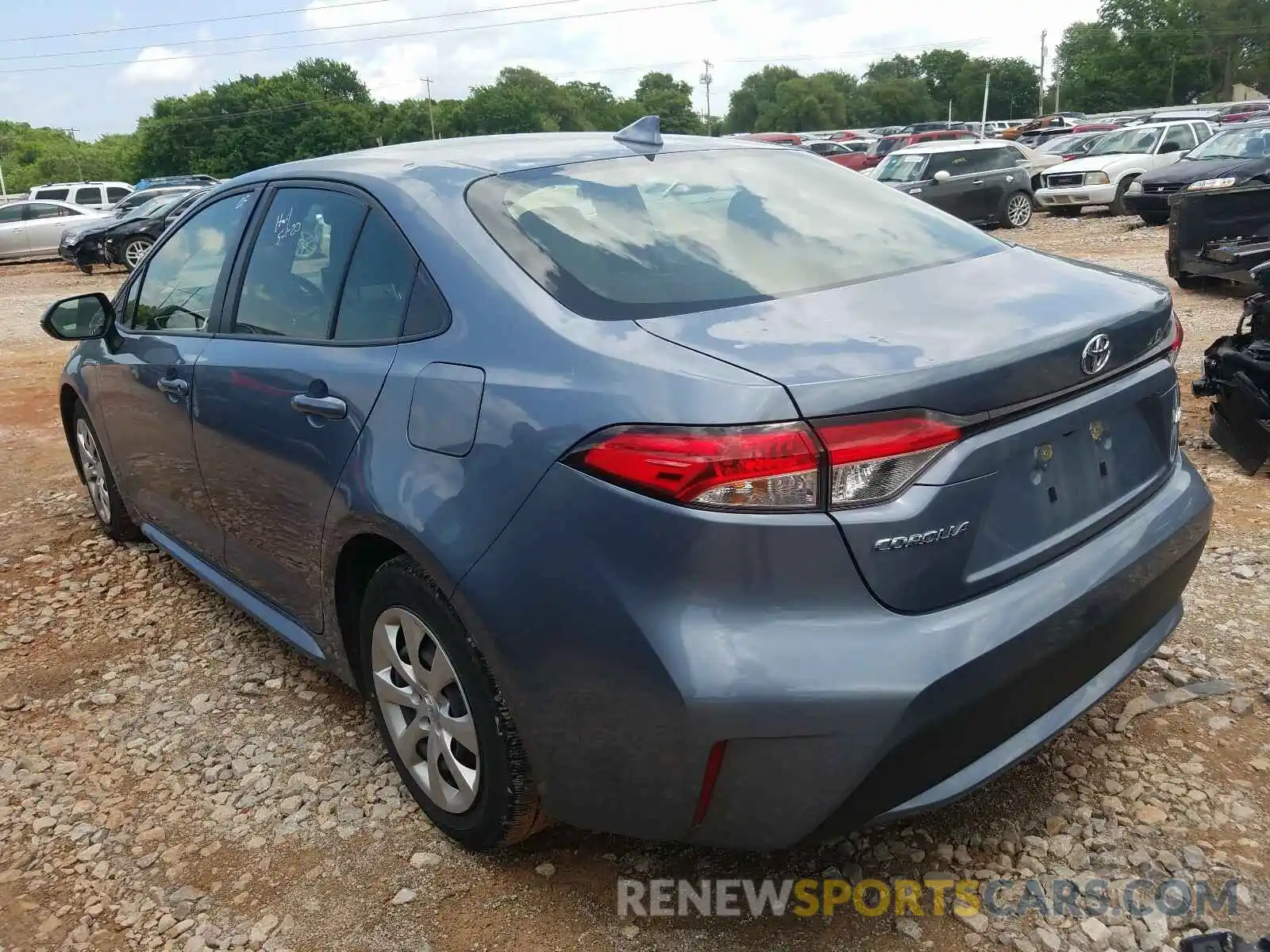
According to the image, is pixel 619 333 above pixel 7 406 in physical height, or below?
above

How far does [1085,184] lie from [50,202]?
2137cm

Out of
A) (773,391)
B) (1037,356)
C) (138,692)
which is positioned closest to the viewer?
(773,391)

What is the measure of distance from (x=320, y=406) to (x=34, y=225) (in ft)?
78.5

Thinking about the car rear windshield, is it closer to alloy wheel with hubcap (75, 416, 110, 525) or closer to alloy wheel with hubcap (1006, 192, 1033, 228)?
alloy wheel with hubcap (75, 416, 110, 525)

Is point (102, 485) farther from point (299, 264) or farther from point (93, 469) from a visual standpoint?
point (299, 264)

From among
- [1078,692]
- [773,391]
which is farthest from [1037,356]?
[1078,692]

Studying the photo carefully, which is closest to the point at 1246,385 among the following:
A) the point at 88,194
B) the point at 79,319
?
the point at 79,319

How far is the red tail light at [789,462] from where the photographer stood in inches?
69.6

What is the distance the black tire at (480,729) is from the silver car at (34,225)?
76.7 ft

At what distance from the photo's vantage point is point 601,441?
188cm

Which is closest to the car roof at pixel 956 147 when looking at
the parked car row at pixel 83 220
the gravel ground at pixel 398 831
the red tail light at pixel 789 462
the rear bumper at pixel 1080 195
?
the rear bumper at pixel 1080 195

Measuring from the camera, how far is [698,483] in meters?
1.79

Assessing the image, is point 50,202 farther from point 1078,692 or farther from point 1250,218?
point 1078,692

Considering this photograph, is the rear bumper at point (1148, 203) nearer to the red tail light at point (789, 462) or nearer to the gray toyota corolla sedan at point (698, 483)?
the gray toyota corolla sedan at point (698, 483)
